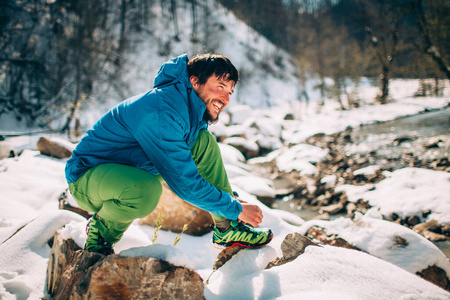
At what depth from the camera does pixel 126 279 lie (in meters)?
1.05

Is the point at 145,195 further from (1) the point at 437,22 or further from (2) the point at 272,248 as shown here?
(1) the point at 437,22

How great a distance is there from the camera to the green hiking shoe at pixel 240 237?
143cm

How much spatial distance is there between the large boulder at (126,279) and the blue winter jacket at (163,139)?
34 centimetres

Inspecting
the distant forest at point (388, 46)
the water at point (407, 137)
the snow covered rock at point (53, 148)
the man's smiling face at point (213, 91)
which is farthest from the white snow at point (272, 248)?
the distant forest at point (388, 46)

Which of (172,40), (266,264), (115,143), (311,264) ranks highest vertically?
(172,40)

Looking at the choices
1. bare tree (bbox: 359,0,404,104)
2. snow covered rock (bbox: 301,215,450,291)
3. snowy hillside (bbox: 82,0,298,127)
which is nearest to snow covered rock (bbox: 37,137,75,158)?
snow covered rock (bbox: 301,215,450,291)

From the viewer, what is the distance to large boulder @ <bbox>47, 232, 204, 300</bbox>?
102 centimetres

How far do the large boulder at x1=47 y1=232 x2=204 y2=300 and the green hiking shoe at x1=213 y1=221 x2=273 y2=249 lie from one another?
0.36 meters

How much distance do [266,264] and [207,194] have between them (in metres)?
0.60

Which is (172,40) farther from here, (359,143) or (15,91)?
(359,143)

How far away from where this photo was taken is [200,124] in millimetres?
1409

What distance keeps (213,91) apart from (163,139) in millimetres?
433

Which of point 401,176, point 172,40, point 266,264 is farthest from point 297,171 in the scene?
point 172,40

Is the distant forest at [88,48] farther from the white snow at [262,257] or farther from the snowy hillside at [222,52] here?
the white snow at [262,257]
